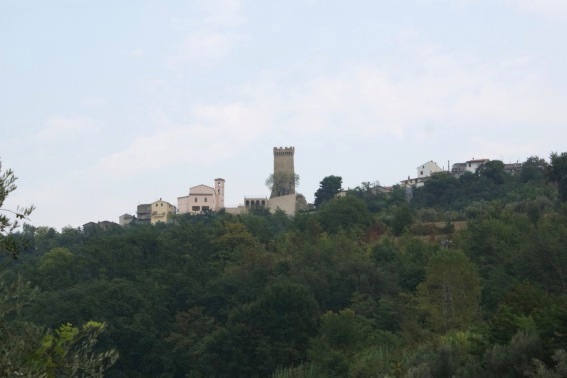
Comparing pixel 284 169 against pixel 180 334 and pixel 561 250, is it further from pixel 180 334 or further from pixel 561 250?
pixel 561 250

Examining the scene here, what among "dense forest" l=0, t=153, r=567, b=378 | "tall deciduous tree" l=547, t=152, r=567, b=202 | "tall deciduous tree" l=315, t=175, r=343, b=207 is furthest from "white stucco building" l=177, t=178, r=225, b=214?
"tall deciduous tree" l=547, t=152, r=567, b=202

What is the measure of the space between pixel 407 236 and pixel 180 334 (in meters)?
15.8

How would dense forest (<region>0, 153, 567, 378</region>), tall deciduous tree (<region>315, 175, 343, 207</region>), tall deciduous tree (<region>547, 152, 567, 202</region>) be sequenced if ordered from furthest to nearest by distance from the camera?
tall deciduous tree (<region>315, 175, 343, 207</region>) → tall deciduous tree (<region>547, 152, 567, 202</region>) → dense forest (<region>0, 153, 567, 378</region>)

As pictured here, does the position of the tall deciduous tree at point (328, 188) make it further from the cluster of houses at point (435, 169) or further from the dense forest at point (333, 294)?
the dense forest at point (333, 294)

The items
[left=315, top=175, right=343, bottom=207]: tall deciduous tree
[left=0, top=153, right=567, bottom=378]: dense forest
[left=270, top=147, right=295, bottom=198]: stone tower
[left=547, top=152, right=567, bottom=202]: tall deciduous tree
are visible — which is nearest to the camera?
[left=0, top=153, right=567, bottom=378]: dense forest

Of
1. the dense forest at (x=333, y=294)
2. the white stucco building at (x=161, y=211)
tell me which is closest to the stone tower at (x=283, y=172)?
the white stucco building at (x=161, y=211)

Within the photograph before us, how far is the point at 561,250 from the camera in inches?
1781

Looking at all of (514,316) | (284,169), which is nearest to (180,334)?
(514,316)

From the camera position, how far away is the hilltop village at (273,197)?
104125mm

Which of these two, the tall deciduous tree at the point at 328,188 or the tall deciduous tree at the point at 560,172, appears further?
the tall deciduous tree at the point at 328,188

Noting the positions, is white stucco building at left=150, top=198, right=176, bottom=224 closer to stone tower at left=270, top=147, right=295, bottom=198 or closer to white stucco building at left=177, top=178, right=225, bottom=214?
white stucco building at left=177, top=178, right=225, bottom=214

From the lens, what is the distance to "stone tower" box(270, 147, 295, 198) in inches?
4424

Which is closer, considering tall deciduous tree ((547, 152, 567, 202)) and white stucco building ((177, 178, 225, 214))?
tall deciduous tree ((547, 152, 567, 202))

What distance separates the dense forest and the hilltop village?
963 inches
